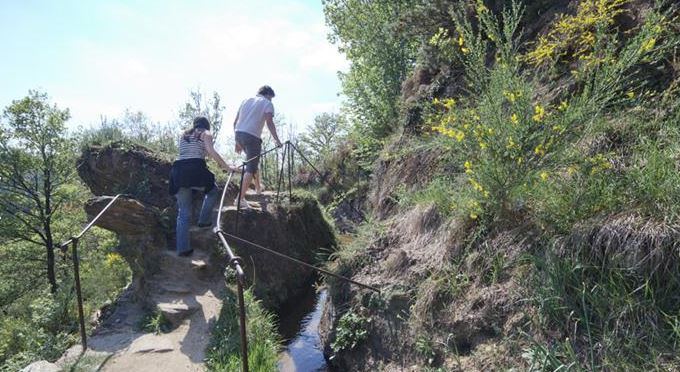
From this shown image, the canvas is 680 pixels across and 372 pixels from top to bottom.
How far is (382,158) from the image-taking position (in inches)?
306

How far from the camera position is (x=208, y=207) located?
6.58 meters

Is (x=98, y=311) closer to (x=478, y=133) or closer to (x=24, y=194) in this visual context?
(x=478, y=133)

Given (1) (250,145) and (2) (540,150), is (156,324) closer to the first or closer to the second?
(1) (250,145)

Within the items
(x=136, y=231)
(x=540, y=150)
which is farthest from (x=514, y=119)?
(x=136, y=231)

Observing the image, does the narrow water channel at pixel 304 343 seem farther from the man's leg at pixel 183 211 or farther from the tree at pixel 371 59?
the tree at pixel 371 59

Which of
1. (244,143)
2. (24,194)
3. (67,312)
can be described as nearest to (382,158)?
(244,143)

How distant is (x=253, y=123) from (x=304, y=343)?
3.39 metres

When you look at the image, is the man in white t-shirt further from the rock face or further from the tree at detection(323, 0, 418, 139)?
the tree at detection(323, 0, 418, 139)

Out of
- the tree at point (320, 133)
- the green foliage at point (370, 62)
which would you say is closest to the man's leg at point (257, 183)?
the green foliage at point (370, 62)

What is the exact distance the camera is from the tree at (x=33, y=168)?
12.8 meters

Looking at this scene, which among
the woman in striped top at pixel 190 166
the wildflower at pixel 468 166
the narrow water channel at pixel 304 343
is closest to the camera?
the wildflower at pixel 468 166

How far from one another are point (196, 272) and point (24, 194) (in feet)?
33.8

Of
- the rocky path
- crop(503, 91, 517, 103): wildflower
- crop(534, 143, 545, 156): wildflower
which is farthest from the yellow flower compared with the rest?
the rocky path

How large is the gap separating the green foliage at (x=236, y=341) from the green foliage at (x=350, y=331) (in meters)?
0.73
